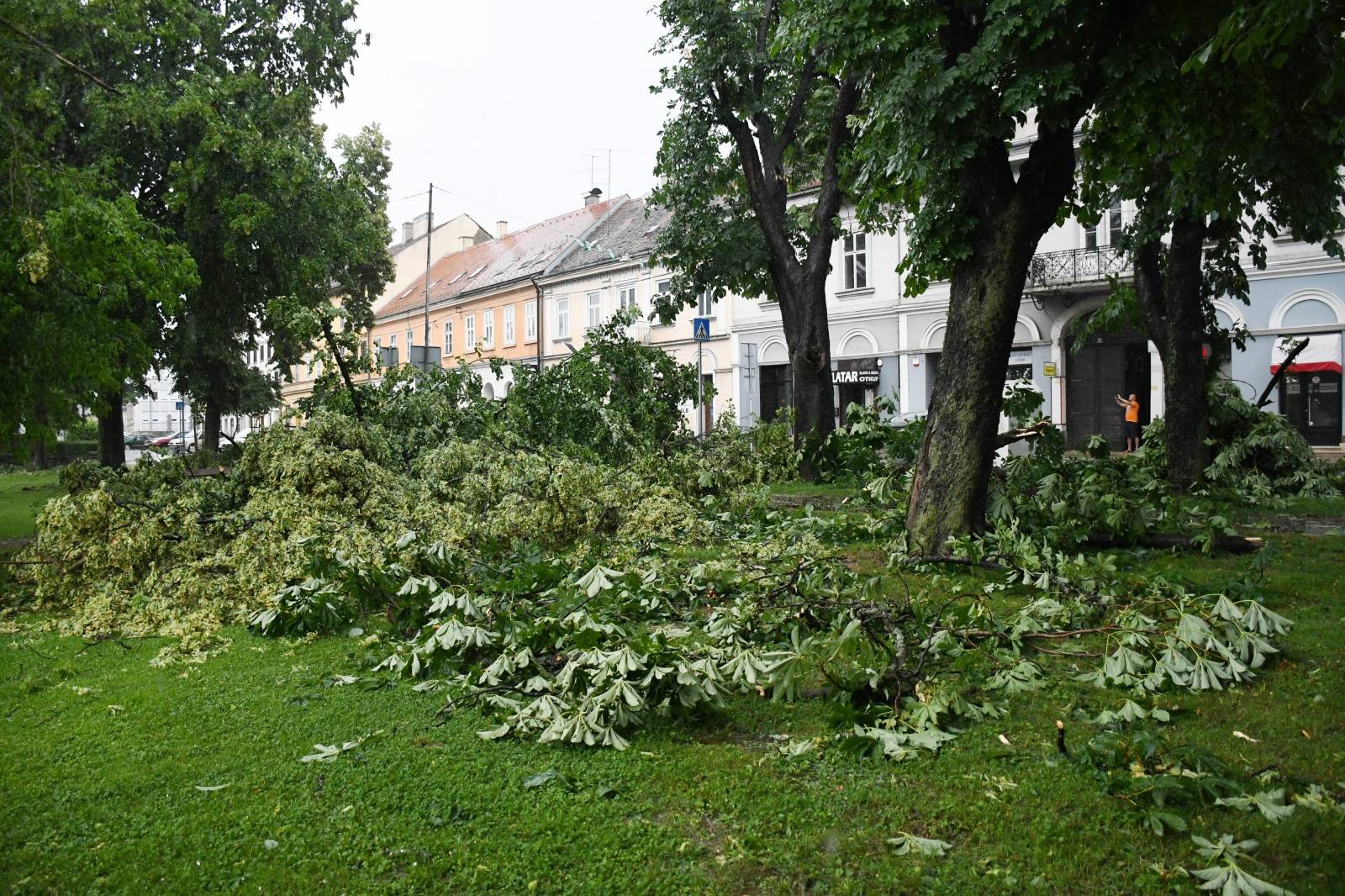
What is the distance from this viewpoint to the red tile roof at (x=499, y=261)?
4469cm

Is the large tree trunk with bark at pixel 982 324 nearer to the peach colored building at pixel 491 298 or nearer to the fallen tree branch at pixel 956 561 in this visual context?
the fallen tree branch at pixel 956 561

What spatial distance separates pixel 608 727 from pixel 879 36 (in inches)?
233

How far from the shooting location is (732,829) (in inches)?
126

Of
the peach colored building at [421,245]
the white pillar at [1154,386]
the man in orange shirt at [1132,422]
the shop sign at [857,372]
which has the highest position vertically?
the peach colored building at [421,245]

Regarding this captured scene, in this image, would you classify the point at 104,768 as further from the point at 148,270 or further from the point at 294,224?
the point at 294,224

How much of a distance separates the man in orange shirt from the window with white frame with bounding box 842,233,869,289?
916cm

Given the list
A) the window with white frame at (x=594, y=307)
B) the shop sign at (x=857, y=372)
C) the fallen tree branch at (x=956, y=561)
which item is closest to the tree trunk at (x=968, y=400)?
the fallen tree branch at (x=956, y=561)

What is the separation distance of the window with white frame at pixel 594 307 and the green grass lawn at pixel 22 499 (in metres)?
20.7

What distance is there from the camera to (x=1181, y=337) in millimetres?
11336

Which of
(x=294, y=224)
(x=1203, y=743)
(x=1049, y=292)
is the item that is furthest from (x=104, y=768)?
(x=1049, y=292)

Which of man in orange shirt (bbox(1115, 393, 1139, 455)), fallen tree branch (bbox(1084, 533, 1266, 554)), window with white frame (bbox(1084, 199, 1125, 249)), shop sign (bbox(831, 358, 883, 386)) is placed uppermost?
window with white frame (bbox(1084, 199, 1125, 249))

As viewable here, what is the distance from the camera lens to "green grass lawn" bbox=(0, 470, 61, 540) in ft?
42.2

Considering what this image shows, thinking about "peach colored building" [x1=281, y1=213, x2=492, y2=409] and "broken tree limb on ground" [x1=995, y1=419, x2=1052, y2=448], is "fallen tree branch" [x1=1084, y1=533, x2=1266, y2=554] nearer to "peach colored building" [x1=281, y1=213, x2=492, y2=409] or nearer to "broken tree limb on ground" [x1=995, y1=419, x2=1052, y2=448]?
"broken tree limb on ground" [x1=995, y1=419, x2=1052, y2=448]

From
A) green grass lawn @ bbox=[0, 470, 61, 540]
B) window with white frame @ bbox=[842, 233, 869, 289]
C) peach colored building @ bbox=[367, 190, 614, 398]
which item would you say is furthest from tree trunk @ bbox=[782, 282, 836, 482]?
peach colored building @ bbox=[367, 190, 614, 398]
